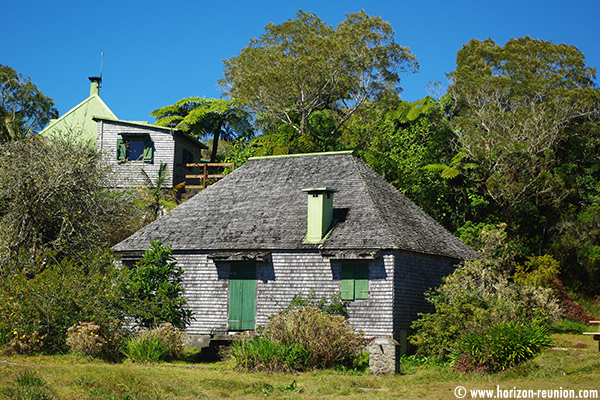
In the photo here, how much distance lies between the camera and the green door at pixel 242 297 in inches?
834

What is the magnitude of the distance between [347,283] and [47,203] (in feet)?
38.1

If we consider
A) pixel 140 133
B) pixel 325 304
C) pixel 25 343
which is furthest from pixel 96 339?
pixel 140 133

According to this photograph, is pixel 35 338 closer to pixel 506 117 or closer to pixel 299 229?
pixel 299 229

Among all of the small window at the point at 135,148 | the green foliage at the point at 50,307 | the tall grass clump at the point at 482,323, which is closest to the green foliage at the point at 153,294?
the green foliage at the point at 50,307

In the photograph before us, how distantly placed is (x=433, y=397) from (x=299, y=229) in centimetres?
1030

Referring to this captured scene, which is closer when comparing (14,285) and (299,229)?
(14,285)

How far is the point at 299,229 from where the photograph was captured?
21594 millimetres

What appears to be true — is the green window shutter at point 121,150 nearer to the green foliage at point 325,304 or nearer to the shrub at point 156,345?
the shrub at point 156,345

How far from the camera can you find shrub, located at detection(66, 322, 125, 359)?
16609 mm

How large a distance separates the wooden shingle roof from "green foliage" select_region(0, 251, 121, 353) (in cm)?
446

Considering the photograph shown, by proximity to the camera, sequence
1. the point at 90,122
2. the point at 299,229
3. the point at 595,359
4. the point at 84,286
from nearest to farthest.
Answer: the point at 595,359 → the point at 84,286 → the point at 299,229 → the point at 90,122

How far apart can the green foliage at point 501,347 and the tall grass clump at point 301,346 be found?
311 centimetres

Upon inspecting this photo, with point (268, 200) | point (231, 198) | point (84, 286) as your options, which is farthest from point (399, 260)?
point (84, 286)

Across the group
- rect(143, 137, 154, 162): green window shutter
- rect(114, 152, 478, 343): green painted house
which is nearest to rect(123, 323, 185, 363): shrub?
rect(114, 152, 478, 343): green painted house
